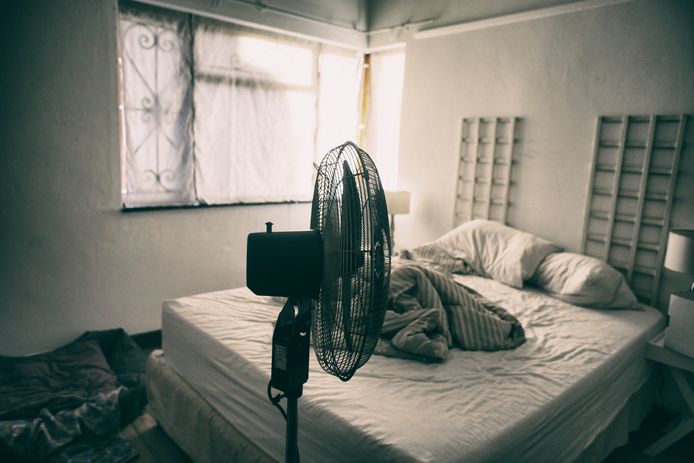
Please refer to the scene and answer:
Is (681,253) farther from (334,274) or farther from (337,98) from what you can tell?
(337,98)

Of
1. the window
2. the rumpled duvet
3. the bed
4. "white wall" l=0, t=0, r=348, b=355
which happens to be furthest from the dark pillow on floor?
the window

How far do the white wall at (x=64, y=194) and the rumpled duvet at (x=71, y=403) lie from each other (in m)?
0.26

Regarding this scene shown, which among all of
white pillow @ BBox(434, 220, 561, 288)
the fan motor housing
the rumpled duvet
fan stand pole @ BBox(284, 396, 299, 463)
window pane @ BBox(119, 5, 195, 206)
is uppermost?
window pane @ BBox(119, 5, 195, 206)

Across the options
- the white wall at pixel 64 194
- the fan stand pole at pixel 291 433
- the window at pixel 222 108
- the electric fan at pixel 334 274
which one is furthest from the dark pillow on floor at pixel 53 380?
the electric fan at pixel 334 274

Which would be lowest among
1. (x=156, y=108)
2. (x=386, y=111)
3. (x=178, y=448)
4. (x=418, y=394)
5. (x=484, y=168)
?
(x=178, y=448)

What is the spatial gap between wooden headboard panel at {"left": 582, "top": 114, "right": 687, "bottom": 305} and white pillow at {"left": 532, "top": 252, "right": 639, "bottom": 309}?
21 cm

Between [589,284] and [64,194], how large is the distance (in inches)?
119

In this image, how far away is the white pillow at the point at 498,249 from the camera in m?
2.88

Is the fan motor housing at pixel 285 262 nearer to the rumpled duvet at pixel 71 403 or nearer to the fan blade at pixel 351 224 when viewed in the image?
the fan blade at pixel 351 224

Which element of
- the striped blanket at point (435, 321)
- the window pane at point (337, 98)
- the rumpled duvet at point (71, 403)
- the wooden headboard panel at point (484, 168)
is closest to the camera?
the striped blanket at point (435, 321)

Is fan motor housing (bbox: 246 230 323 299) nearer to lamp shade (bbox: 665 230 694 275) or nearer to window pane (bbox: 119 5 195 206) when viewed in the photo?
lamp shade (bbox: 665 230 694 275)

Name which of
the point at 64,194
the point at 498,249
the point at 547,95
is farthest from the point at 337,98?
the point at 64,194

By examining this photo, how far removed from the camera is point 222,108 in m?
3.49

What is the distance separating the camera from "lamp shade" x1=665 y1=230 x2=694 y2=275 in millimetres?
2166
